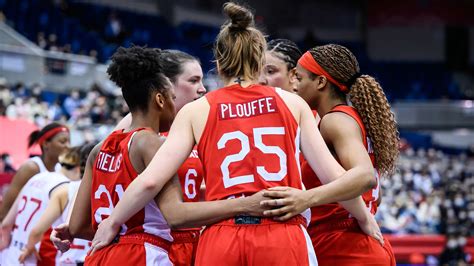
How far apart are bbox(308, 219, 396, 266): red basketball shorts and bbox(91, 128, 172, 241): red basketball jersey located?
81 centimetres

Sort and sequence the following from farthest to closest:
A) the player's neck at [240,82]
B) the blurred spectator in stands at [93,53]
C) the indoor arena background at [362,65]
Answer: the blurred spectator in stands at [93,53]
the indoor arena background at [362,65]
the player's neck at [240,82]

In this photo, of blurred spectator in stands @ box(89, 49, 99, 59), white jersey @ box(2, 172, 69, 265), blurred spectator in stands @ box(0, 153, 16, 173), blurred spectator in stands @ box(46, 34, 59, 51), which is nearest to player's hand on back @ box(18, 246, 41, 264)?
white jersey @ box(2, 172, 69, 265)

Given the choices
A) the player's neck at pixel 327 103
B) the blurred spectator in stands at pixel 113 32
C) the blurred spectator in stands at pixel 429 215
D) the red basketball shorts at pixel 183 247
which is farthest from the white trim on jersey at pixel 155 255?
the blurred spectator in stands at pixel 113 32

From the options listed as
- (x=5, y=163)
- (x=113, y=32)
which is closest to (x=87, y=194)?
(x=5, y=163)

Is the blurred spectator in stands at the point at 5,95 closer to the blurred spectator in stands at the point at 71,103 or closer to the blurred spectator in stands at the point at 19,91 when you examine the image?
the blurred spectator in stands at the point at 19,91

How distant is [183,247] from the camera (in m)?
4.44

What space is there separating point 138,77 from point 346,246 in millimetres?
1371

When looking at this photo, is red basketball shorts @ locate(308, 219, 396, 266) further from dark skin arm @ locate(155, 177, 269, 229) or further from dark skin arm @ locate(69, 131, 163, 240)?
dark skin arm @ locate(69, 131, 163, 240)

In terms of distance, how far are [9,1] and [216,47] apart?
21.2m

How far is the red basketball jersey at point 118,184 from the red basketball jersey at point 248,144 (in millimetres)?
442

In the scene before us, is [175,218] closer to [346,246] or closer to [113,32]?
[346,246]

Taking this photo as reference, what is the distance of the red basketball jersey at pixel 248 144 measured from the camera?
374cm

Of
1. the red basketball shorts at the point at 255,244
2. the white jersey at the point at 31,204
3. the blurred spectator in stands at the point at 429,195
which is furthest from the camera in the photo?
the blurred spectator in stands at the point at 429,195

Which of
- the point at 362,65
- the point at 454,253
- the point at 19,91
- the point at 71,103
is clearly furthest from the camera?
the point at 362,65
